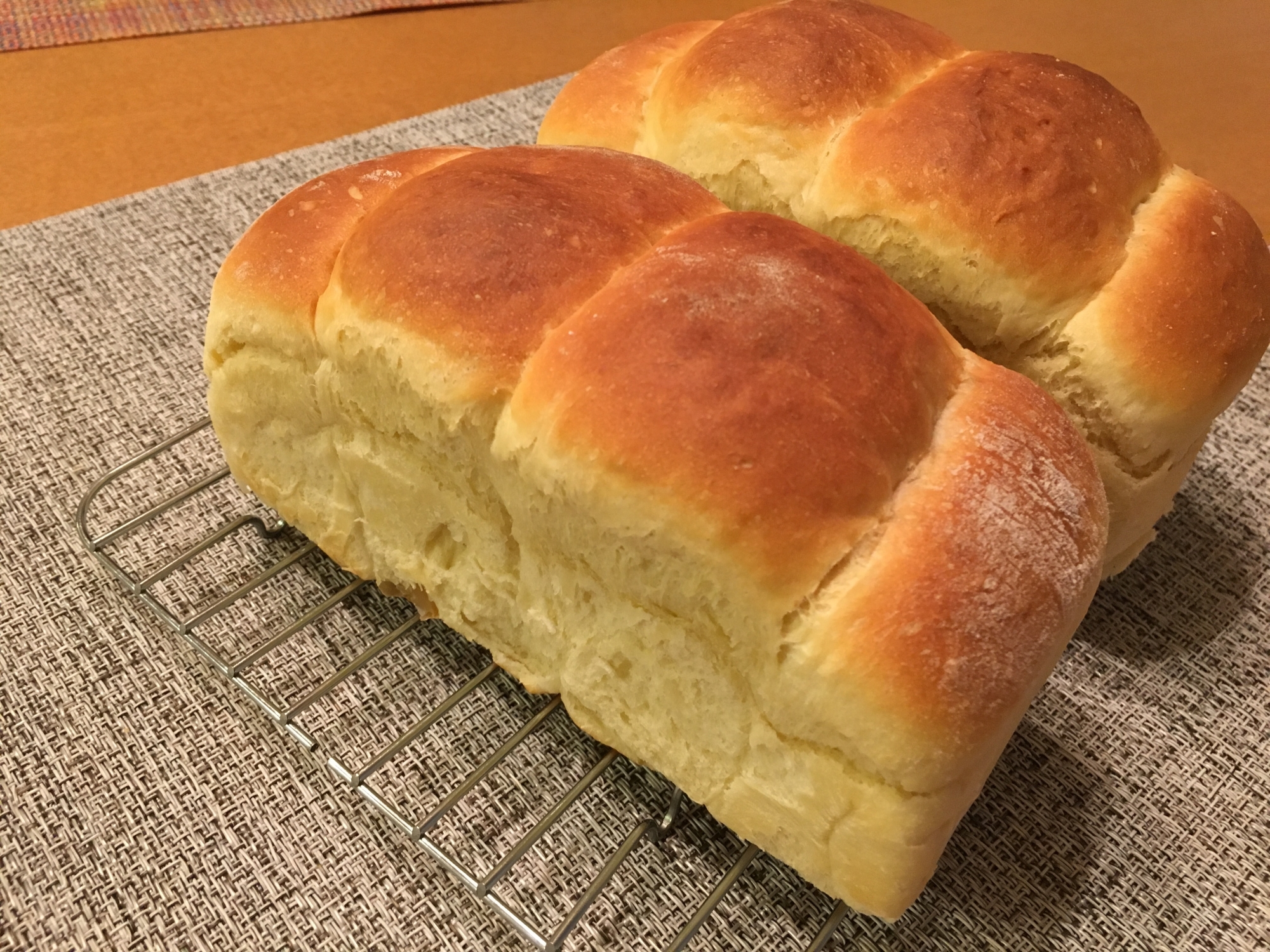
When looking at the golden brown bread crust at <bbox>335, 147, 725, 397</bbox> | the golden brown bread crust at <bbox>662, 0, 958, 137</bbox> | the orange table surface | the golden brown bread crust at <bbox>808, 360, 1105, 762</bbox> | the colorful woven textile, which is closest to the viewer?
the golden brown bread crust at <bbox>808, 360, 1105, 762</bbox>

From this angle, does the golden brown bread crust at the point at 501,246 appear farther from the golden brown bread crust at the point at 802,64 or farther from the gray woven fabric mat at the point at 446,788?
the gray woven fabric mat at the point at 446,788

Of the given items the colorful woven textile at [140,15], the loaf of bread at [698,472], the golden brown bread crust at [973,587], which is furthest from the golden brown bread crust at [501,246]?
the colorful woven textile at [140,15]

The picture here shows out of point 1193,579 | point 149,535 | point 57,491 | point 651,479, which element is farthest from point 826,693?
point 57,491

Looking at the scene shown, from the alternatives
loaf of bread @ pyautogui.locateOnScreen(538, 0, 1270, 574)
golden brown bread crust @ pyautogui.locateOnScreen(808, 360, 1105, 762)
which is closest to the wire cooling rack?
golden brown bread crust @ pyautogui.locateOnScreen(808, 360, 1105, 762)

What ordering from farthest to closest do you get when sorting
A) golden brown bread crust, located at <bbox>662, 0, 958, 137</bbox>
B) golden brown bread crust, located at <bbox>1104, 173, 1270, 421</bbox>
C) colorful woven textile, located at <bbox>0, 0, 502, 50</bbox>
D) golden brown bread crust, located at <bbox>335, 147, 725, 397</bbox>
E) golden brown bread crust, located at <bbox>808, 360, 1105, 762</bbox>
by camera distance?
colorful woven textile, located at <bbox>0, 0, 502, 50</bbox> < golden brown bread crust, located at <bbox>662, 0, 958, 137</bbox> < golden brown bread crust, located at <bbox>1104, 173, 1270, 421</bbox> < golden brown bread crust, located at <bbox>335, 147, 725, 397</bbox> < golden brown bread crust, located at <bbox>808, 360, 1105, 762</bbox>

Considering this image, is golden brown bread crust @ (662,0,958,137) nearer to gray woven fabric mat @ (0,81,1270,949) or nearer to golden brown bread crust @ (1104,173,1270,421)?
golden brown bread crust @ (1104,173,1270,421)

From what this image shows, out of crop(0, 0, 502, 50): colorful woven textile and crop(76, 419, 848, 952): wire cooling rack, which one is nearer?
crop(76, 419, 848, 952): wire cooling rack

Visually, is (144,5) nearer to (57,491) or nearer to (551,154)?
(57,491)

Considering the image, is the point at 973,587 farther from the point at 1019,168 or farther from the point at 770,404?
the point at 1019,168
